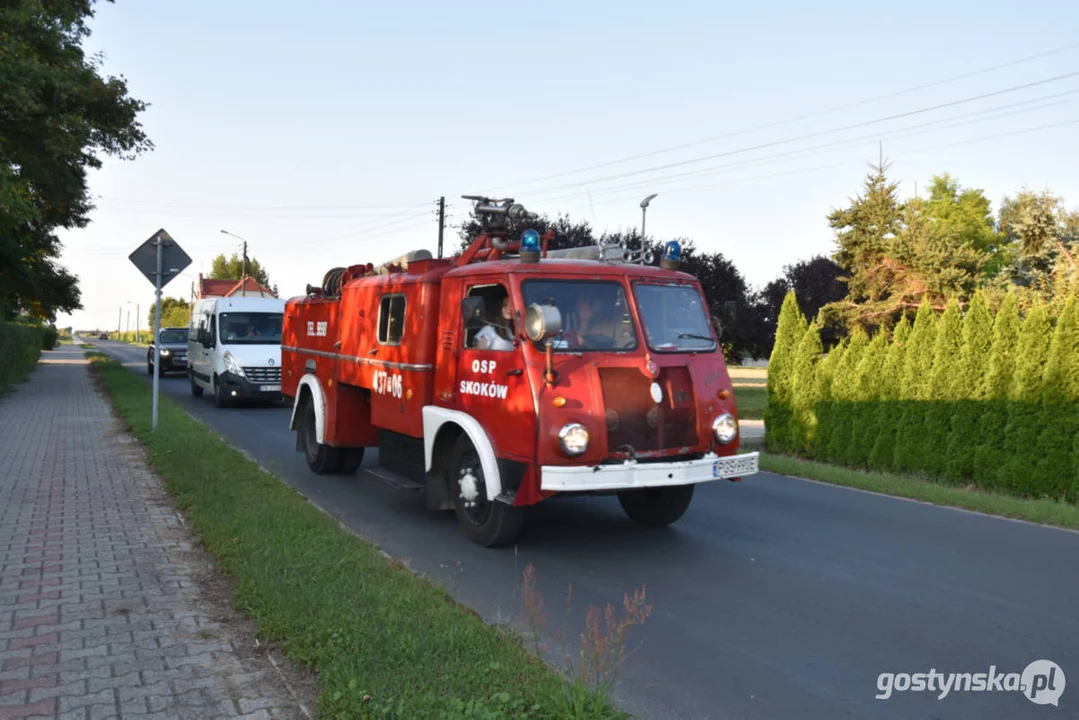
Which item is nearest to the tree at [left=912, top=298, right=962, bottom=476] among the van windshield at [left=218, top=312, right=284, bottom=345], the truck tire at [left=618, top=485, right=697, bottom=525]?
the truck tire at [left=618, top=485, right=697, bottom=525]

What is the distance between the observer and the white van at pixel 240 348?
19562 millimetres

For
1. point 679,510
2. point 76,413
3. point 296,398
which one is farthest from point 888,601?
point 76,413

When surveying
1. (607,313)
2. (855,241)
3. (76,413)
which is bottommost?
(76,413)

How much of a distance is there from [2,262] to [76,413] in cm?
→ 1307

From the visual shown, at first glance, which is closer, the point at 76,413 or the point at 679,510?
the point at 679,510

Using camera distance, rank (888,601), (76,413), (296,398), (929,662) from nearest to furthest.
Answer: (929,662), (888,601), (296,398), (76,413)

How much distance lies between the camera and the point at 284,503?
319 inches

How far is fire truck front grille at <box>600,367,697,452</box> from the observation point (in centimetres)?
685

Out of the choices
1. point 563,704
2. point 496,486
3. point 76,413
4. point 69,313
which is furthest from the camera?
point 69,313

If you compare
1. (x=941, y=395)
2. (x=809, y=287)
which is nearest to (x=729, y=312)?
(x=941, y=395)

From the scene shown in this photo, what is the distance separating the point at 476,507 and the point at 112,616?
3.02 metres

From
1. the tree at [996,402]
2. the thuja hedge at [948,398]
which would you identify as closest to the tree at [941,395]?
the thuja hedge at [948,398]

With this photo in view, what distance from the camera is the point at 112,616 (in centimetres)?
516

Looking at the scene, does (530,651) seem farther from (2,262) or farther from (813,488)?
(2,262)
